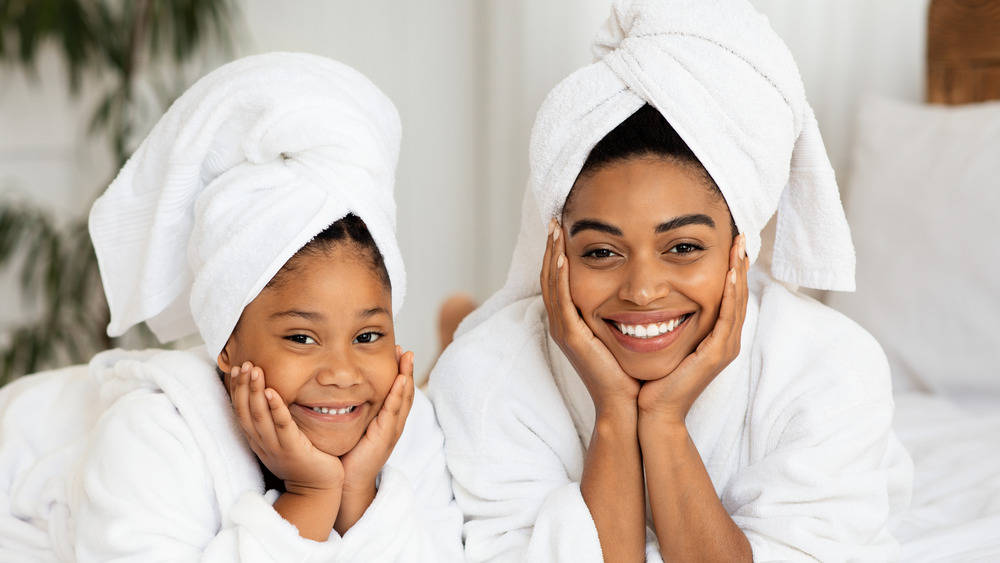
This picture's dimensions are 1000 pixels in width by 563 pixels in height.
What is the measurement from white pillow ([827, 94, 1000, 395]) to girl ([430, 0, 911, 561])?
24.7 inches

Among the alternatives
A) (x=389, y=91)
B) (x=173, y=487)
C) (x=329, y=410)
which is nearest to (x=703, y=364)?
(x=329, y=410)

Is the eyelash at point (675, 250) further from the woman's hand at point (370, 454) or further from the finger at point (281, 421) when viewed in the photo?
the finger at point (281, 421)

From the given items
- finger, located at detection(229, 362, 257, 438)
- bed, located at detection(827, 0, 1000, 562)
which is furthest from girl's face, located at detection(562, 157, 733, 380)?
bed, located at detection(827, 0, 1000, 562)

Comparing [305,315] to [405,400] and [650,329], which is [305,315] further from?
[650,329]

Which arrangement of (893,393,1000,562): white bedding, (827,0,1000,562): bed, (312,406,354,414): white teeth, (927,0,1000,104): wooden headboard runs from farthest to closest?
(927,0,1000,104): wooden headboard, (827,0,1000,562): bed, (893,393,1000,562): white bedding, (312,406,354,414): white teeth

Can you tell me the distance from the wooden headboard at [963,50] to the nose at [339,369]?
1.80m

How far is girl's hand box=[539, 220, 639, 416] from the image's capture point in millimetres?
1234

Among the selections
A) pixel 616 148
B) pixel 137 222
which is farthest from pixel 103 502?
pixel 616 148

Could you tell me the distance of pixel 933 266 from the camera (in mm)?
1872

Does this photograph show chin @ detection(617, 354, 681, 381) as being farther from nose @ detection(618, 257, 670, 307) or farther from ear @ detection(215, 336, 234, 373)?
ear @ detection(215, 336, 234, 373)

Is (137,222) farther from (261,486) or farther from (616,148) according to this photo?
(616,148)

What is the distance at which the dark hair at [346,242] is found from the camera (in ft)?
3.82

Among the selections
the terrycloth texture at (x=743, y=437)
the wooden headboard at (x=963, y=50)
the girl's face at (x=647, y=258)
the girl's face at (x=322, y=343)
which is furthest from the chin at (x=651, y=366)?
the wooden headboard at (x=963, y=50)

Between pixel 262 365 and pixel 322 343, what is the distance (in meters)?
0.08
